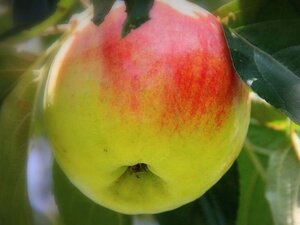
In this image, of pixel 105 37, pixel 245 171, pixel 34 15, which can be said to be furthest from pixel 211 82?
pixel 245 171

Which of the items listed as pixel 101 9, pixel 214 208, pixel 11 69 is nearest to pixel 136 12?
pixel 101 9

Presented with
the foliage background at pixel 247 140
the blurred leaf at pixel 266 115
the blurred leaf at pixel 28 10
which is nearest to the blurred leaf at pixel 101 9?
the foliage background at pixel 247 140

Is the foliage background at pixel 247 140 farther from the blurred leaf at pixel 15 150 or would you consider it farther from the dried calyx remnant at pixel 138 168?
the dried calyx remnant at pixel 138 168

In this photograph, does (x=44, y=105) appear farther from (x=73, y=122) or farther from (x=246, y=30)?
(x=246, y=30)

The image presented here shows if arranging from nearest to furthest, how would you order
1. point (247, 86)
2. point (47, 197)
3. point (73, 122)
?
1. point (73, 122)
2. point (247, 86)
3. point (47, 197)

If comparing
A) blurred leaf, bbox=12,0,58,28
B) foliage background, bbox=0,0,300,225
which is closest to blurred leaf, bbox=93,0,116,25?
foliage background, bbox=0,0,300,225

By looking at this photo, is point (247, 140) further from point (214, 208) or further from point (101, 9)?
point (101, 9)
